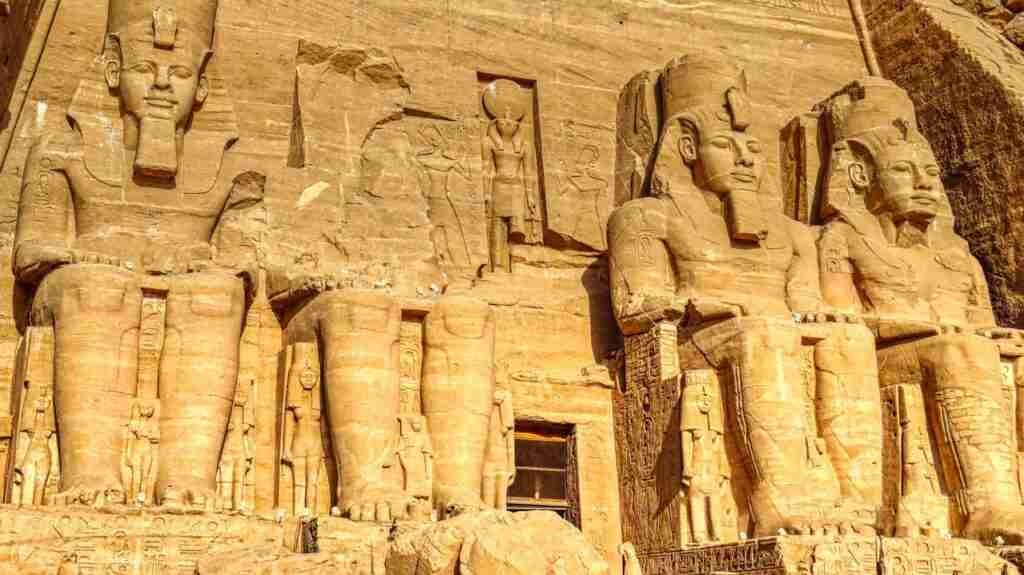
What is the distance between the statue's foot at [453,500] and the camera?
9477 millimetres

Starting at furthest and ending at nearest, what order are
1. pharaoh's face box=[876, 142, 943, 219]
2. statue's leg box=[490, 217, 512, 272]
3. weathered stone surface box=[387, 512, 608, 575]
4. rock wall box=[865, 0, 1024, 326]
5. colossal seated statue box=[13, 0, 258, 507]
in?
1. rock wall box=[865, 0, 1024, 326]
2. statue's leg box=[490, 217, 512, 272]
3. pharaoh's face box=[876, 142, 943, 219]
4. colossal seated statue box=[13, 0, 258, 507]
5. weathered stone surface box=[387, 512, 608, 575]

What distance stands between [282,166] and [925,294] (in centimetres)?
472

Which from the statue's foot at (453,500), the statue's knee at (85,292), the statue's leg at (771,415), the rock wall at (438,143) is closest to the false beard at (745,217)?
the statue's leg at (771,415)

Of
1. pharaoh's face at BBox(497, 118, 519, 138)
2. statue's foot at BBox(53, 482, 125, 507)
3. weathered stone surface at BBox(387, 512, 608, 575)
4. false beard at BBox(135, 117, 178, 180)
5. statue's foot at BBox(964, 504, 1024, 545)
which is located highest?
pharaoh's face at BBox(497, 118, 519, 138)

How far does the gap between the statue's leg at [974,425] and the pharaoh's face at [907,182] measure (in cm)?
121

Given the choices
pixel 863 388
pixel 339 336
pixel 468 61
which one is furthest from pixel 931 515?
pixel 468 61

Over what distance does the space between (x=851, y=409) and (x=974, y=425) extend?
87cm

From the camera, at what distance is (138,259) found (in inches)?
397

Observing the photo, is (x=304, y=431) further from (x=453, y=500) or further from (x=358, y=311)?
(x=453, y=500)

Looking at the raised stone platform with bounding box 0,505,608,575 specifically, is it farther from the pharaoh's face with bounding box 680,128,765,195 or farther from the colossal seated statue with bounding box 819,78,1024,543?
the pharaoh's face with bounding box 680,128,765,195

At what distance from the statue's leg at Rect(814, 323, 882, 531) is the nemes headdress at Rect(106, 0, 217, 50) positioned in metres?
4.72

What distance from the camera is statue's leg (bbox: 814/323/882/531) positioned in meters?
10.5

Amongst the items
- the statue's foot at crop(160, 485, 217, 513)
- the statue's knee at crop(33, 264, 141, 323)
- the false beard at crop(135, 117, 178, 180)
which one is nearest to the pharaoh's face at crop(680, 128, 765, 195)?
the false beard at crop(135, 117, 178, 180)

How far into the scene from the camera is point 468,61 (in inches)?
492
